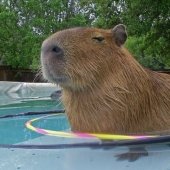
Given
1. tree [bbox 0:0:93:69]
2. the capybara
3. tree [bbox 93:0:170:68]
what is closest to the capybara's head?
the capybara

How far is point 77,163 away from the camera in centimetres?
178

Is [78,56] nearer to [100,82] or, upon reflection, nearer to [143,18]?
[100,82]

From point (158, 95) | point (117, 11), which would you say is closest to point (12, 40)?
point (117, 11)

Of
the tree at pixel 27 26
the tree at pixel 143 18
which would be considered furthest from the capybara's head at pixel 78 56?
the tree at pixel 27 26

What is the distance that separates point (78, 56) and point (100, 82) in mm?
216

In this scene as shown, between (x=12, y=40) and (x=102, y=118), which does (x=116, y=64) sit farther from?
(x=12, y=40)

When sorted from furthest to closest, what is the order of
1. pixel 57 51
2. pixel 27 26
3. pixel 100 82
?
pixel 27 26
pixel 100 82
pixel 57 51

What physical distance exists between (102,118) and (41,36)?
1210 centimetres

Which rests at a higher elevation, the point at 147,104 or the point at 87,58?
the point at 87,58

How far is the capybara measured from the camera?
193 centimetres

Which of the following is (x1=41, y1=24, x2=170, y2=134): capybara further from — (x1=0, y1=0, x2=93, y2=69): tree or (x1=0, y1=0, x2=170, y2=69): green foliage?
(x1=0, y1=0, x2=93, y2=69): tree

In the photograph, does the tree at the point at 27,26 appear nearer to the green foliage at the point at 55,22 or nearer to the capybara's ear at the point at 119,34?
the green foliage at the point at 55,22

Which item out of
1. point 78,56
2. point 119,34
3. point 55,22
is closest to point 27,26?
point 55,22

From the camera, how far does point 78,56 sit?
1.96 m
